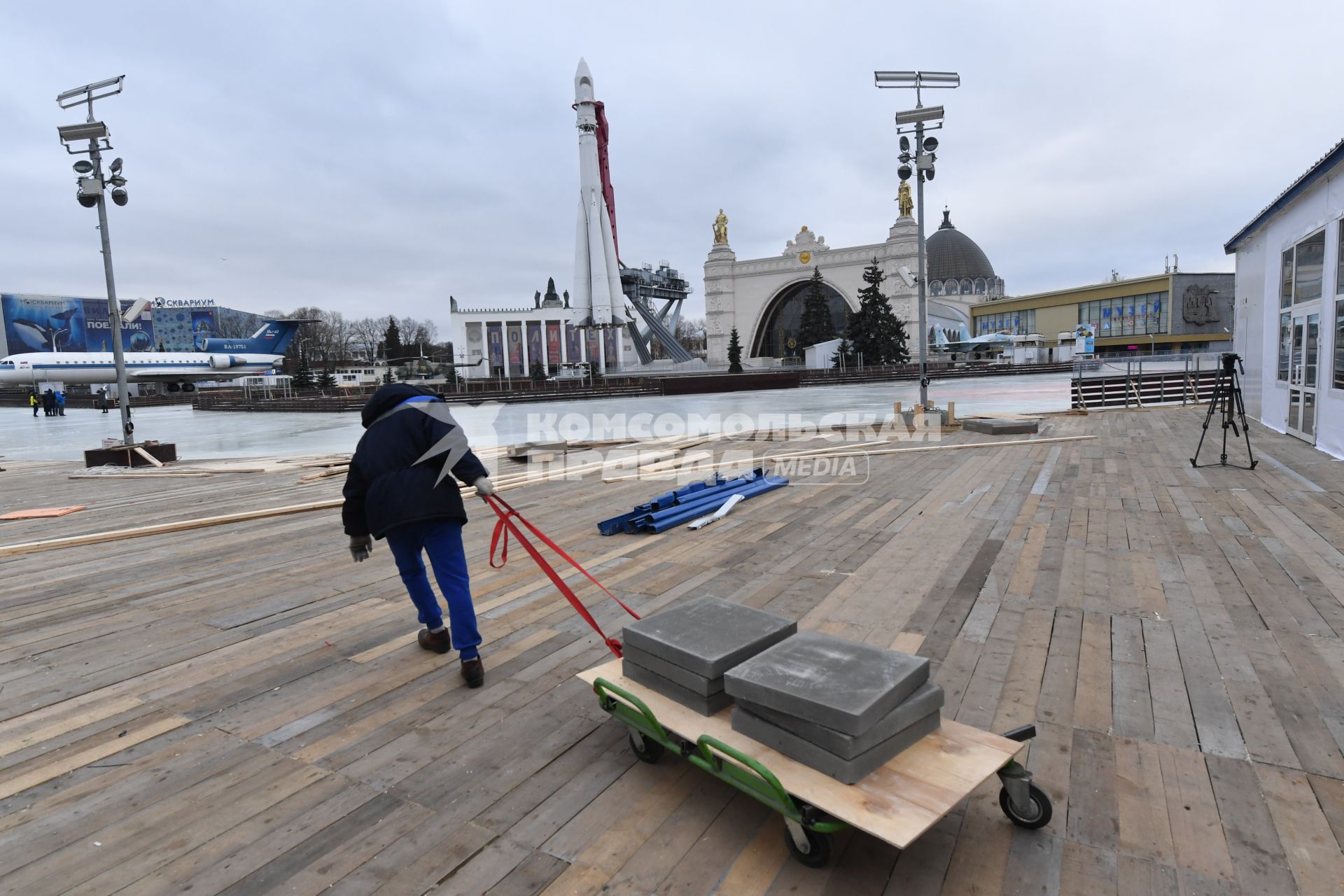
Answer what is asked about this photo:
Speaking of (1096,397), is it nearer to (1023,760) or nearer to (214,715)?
(1023,760)

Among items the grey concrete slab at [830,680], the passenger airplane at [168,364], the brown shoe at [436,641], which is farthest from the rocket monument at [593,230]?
the grey concrete slab at [830,680]

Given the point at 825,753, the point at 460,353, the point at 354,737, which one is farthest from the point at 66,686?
the point at 460,353

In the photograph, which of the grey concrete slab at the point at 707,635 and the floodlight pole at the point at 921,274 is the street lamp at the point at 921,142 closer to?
the floodlight pole at the point at 921,274

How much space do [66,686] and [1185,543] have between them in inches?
308

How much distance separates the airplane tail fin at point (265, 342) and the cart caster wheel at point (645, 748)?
270 ft

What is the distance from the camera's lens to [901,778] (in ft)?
7.22

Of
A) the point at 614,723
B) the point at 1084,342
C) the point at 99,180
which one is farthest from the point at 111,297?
the point at 1084,342

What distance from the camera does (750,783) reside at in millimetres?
2295

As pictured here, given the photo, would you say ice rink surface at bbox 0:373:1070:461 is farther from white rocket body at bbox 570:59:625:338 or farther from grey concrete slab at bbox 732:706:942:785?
white rocket body at bbox 570:59:625:338

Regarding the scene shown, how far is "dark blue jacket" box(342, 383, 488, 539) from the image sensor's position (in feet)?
11.4

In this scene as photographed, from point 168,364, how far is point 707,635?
76.4 metres

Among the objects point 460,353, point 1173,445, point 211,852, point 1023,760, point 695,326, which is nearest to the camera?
point 211,852

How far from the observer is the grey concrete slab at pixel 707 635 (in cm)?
266

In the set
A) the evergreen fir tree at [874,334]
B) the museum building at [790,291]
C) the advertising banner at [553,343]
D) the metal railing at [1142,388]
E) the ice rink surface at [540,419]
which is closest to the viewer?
the ice rink surface at [540,419]
